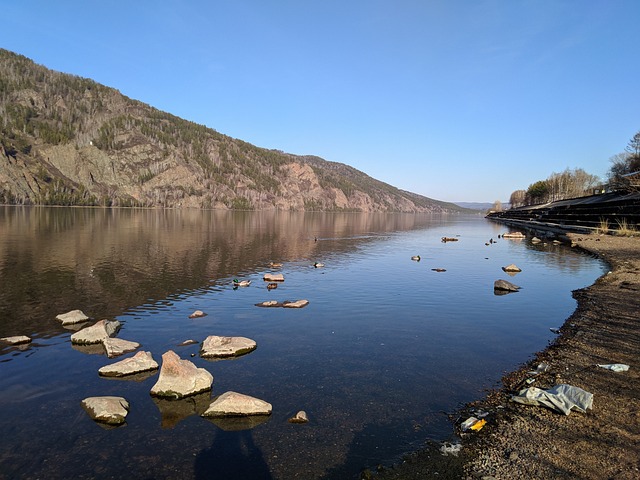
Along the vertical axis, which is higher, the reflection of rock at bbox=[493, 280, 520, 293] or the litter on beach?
the litter on beach

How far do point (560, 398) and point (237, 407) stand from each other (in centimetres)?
1016

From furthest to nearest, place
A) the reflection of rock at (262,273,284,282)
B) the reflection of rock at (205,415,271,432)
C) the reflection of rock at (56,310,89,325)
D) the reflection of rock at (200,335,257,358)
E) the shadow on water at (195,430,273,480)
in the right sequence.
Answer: the reflection of rock at (262,273,284,282) → the reflection of rock at (56,310,89,325) → the reflection of rock at (200,335,257,358) → the reflection of rock at (205,415,271,432) → the shadow on water at (195,430,273,480)

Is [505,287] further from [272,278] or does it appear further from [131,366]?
[131,366]

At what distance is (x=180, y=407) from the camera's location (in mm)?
13195

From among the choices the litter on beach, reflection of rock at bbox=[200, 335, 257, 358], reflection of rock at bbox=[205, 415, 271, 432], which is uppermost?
the litter on beach

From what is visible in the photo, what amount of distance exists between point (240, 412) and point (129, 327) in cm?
1256

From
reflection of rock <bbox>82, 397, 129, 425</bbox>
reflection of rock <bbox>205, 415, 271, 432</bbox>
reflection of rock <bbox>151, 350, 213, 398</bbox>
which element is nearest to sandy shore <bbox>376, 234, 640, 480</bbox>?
reflection of rock <bbox>205, 415, 271, 432</bbox>

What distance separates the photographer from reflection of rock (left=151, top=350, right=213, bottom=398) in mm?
13876

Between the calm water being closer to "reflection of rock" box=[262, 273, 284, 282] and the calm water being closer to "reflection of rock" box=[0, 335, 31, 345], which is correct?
"reflection of rock" box=[0, 335, 31, 345]

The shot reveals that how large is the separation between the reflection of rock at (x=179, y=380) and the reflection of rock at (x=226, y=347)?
2783 mm

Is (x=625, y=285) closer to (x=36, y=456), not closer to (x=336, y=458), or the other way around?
(x=336, y=458)

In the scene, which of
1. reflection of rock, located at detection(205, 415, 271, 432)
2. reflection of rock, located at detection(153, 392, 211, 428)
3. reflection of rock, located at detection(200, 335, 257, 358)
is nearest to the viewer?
reflection of rock, located at detection(205, 415, 271, 432)

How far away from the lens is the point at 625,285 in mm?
29062

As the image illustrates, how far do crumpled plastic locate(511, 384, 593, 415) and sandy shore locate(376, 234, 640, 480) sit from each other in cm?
17
